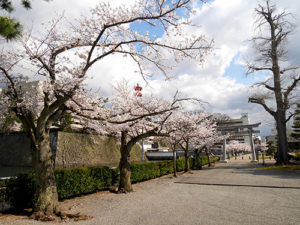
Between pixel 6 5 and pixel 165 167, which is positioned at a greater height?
pixel 6 5

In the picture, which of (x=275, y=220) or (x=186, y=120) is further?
(x=186, y=120)

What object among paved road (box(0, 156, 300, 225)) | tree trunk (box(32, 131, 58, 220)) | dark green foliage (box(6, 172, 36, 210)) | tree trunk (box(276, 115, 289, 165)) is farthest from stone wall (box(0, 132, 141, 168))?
tree trunk (box(276, 115, 289, 165))

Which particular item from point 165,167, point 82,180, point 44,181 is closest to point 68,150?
point 165,167

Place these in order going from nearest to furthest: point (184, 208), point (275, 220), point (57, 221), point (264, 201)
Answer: point (275, 220), point (57, 221), point (184, 208), point (264, 201)

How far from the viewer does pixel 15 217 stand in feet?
19.5

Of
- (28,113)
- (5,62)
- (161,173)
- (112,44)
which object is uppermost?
(112,44)

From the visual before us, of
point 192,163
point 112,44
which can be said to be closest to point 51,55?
point 112,44

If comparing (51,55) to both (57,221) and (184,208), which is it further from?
(184,208)

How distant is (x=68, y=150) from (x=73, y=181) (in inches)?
561

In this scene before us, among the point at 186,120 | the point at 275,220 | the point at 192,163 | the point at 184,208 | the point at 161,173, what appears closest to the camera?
the point at 275,220

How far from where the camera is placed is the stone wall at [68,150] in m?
21.2

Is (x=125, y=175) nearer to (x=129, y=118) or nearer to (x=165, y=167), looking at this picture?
(x=129, y=118)

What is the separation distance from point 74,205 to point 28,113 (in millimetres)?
3856

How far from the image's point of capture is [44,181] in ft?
20.4
